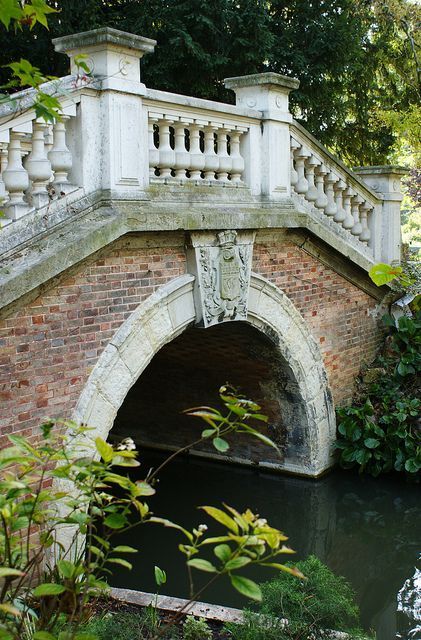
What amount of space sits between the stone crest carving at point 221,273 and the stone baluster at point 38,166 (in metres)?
1.54

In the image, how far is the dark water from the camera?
6496mm

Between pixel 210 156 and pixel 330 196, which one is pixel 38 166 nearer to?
pixel 210 156

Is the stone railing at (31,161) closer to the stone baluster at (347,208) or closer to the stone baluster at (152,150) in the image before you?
the stone baluster at (152,150)

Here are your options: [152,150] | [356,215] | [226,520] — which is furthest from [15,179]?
[356,215]

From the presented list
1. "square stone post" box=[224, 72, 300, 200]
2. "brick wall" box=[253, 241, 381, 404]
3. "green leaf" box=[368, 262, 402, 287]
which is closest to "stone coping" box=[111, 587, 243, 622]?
"green leaf" box=[368, 262, 402, 287]

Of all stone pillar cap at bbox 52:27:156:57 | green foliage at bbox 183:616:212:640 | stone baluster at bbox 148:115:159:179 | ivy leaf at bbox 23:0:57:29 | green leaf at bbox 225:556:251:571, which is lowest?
green foliage at bbox 183:616:212:640

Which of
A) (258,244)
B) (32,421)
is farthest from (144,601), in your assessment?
(258,244)

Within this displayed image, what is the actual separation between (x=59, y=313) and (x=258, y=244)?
267 cm

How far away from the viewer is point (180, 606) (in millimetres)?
4703

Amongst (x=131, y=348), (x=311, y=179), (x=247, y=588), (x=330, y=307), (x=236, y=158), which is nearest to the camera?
(x=247, y=588)

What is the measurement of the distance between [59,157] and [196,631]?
10.1 ft

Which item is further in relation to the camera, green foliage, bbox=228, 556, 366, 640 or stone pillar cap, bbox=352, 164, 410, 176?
stone pillar cap, bbox=352, 164, 410, 176

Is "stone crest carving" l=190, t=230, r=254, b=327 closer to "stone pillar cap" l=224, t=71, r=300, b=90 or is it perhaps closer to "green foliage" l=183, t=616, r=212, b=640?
"stone pillar cap" l=224, t=71, r=300, b=90

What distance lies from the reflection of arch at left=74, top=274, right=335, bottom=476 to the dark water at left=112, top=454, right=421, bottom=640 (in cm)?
42
